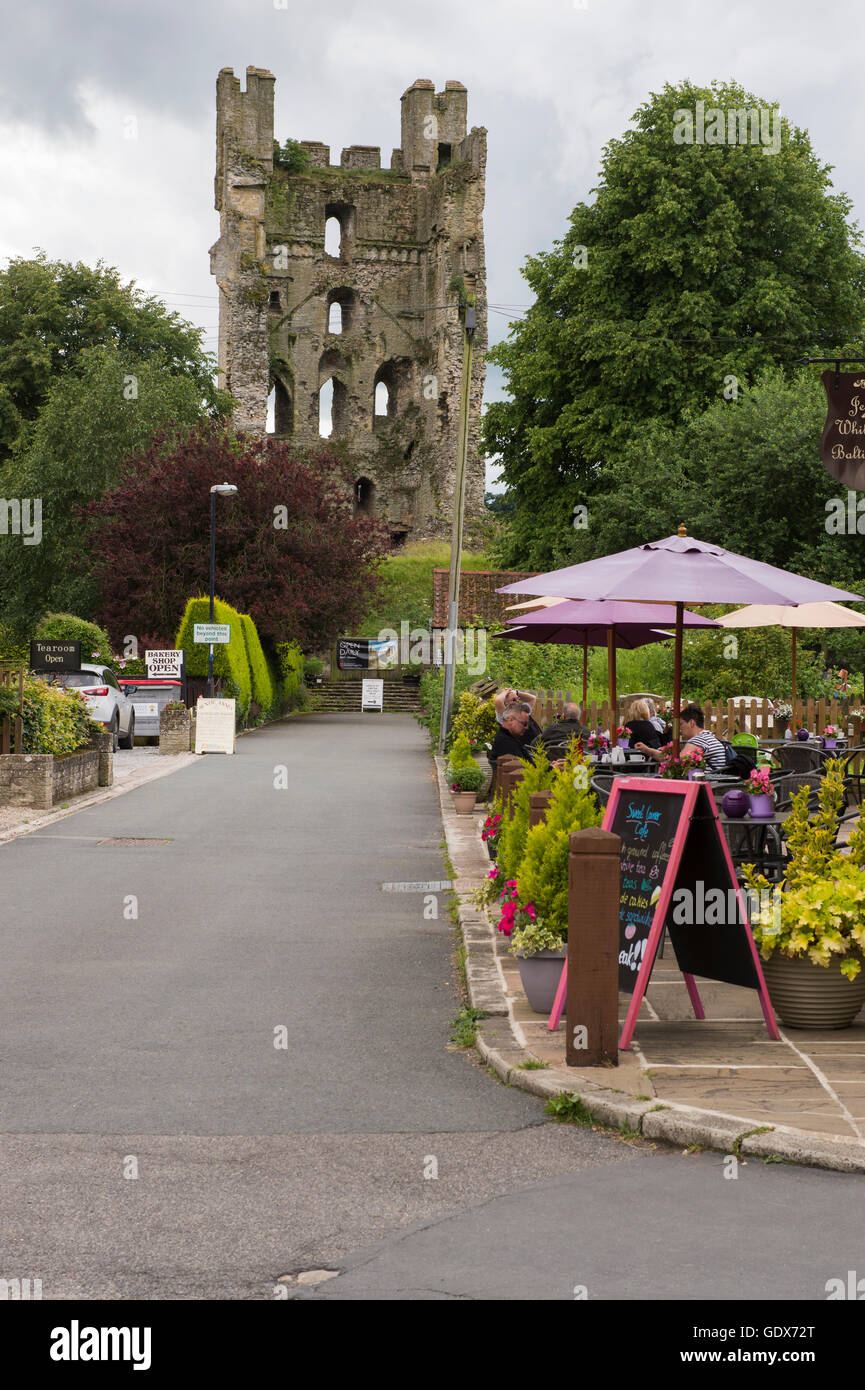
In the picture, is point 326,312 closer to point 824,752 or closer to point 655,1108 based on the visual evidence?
point 824,752

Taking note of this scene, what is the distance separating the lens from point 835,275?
136 ft

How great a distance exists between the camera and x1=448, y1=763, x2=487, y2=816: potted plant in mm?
19578

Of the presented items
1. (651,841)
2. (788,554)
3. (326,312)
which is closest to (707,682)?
(788,554)

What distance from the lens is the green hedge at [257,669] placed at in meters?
42.1

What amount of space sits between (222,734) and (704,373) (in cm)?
1716

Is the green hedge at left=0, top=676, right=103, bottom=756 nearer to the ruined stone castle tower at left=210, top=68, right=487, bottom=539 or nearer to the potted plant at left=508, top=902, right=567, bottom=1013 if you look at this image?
the potted plant at left=508, top=902, right=567, bottom=1013

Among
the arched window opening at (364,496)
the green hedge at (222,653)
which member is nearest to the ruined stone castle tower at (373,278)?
the arched window opening at (364,496)

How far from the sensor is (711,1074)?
6469 millimetres

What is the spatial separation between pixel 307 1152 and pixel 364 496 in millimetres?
73685

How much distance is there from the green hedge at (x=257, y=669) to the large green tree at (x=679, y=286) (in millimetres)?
8496

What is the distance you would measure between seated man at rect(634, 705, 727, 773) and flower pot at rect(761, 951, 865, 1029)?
3998mm

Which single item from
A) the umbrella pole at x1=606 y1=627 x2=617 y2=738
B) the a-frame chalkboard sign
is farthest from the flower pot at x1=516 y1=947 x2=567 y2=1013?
the umbrella pole at x1=606 y1=627 x2=617 y2=738

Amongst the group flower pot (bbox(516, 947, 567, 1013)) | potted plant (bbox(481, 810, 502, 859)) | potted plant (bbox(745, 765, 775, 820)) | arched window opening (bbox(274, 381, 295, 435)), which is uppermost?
arched window opening (bbox(274, 381, 295, 435))

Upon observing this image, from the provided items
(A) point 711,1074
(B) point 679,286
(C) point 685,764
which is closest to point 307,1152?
(A) point 711,1074
